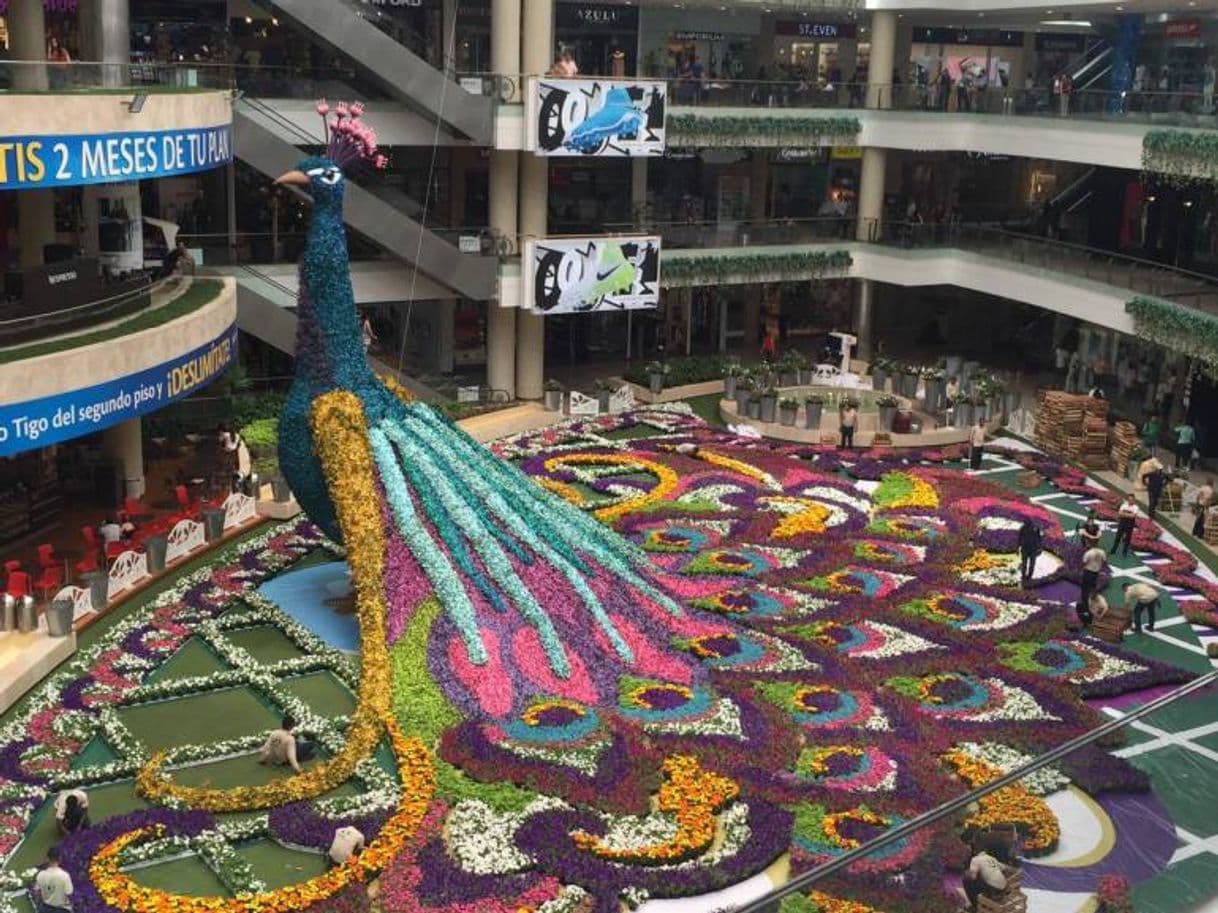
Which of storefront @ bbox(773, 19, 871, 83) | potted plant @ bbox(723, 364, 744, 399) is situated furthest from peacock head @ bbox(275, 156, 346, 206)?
storefront @ bbox(773, 19, 871, 83)

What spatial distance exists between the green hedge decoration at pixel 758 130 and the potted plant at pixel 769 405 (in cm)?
857

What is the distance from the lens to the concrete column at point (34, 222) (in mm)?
31859

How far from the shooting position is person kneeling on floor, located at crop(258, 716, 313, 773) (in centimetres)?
2000

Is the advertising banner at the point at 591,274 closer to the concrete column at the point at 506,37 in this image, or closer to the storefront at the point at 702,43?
the concrete column at the point at 506,37

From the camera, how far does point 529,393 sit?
42969mm

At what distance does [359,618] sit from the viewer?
74.6 ft

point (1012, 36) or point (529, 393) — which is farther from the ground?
point (1012, 36)

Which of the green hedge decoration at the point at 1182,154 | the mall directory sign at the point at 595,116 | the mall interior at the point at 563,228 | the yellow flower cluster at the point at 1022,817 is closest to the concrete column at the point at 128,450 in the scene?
the mall interior at the point at 563,228

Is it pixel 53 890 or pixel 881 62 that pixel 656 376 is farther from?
pixel 53 890

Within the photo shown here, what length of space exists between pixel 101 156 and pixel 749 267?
2333 cm

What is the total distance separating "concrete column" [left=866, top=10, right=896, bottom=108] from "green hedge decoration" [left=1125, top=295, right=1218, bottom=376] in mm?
12078

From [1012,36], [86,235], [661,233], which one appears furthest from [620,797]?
[1012,36]

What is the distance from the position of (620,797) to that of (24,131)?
1517 centimetres

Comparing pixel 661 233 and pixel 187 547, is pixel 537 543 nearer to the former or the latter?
pixel 187 547
